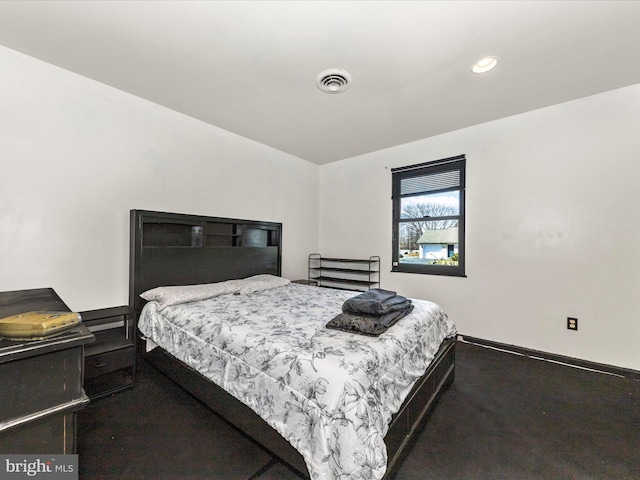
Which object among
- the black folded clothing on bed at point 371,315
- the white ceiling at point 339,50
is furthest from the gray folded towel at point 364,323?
the white ceiling at point 339,50

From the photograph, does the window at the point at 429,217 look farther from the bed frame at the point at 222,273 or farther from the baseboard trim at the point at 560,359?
the bed frame at the point at 222,273

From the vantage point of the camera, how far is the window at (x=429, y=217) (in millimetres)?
3443

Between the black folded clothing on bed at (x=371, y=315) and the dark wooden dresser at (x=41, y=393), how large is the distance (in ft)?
4.03

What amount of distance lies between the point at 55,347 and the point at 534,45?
122 inches

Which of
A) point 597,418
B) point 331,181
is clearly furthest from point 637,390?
point 331,181

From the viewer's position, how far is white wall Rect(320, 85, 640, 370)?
98.6 inches

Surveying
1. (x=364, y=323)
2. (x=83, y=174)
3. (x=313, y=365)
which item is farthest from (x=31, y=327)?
(x=83, y=174)

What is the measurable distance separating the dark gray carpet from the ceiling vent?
269 centimetres

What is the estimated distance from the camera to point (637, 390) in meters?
2.24

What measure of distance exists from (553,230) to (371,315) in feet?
7.80

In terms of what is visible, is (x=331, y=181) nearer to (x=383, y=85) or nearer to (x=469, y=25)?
(x=383, y=85)

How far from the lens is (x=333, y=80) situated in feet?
7.63

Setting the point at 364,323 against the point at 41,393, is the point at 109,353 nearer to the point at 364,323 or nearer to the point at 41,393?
the point at 41,393

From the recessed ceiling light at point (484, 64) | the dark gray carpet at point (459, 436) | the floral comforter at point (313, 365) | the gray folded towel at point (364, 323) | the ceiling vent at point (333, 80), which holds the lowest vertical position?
the dark gray carpet at point (459, 436)
